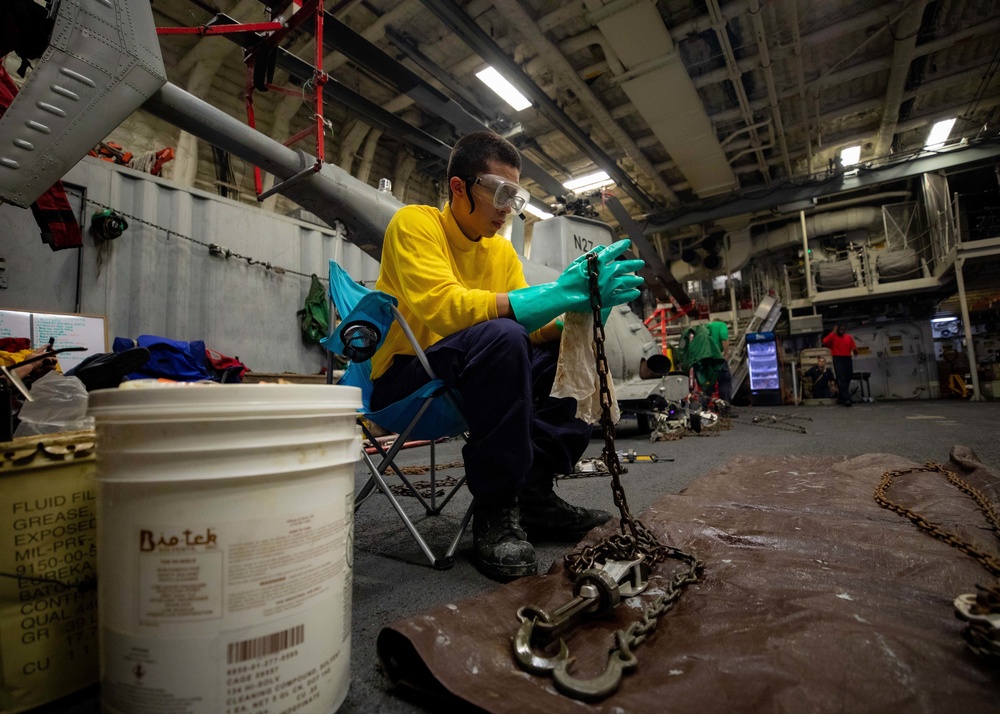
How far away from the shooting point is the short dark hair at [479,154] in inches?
60.0

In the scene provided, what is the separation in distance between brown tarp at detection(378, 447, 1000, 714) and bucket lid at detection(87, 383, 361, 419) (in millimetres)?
430

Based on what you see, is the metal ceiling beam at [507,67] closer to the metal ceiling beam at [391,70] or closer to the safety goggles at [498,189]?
the metal ceiling beam at [391,70]

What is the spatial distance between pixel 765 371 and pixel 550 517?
12.0 m

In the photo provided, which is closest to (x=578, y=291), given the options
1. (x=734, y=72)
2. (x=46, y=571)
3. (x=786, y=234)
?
(x=46, y=571)

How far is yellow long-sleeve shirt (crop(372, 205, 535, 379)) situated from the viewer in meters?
1.25

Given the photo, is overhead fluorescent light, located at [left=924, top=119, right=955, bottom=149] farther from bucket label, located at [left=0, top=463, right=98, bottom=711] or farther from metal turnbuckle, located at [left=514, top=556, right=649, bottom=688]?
bucket label, located at [left=0, top=463, right=98, bottom=711]

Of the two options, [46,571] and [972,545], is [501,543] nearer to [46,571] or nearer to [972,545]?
[46,571]

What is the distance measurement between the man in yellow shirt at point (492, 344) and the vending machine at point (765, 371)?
11.2 m

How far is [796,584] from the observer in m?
0.95

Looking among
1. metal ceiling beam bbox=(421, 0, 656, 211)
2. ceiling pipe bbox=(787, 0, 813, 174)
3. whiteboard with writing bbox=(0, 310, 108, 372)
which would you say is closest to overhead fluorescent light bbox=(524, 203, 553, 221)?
metal ceiling beam bbox=(421, 0, 656, 211)

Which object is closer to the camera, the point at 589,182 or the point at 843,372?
the point at 843,372

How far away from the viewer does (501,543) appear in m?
1.17

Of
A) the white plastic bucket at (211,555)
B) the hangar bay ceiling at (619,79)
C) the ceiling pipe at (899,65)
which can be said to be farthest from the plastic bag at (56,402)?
the ceiling pipe at (899,65)

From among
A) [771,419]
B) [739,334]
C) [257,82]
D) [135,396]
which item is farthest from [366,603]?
[739,334]
